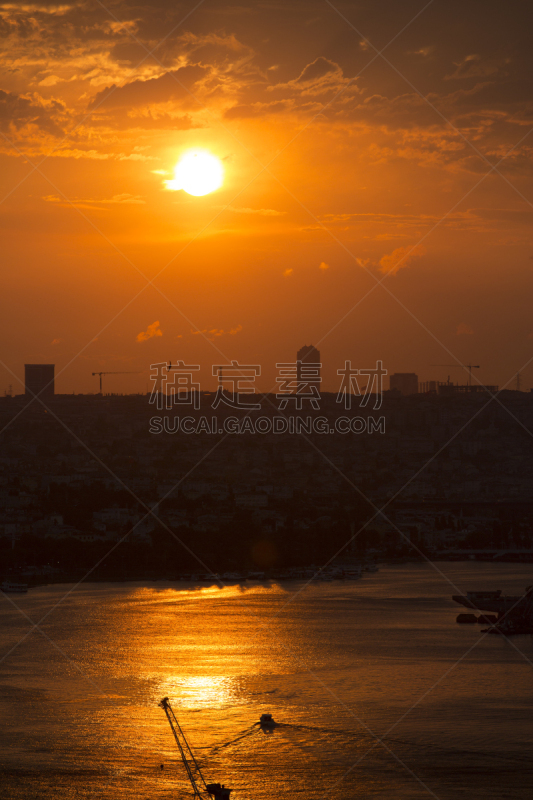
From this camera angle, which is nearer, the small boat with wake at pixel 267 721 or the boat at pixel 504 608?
the small boat with wake at pixel 267 721

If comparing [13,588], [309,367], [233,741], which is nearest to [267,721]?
[233,741]

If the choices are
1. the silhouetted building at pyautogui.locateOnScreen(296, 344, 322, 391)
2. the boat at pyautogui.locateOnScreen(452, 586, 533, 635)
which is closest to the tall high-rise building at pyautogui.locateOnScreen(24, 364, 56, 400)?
the silhouetted building at pyautogui.locateOnScreen(296, 344, 322, 391)

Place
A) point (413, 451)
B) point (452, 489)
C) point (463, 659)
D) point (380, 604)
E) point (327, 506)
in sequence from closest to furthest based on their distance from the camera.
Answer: point (463, 659)
point (380, 604)
point (327, 506)
point (452, 489)
point (413, 451)

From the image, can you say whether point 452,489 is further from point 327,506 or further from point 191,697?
point 191,697

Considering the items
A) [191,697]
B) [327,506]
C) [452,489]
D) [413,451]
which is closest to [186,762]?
[191,697]

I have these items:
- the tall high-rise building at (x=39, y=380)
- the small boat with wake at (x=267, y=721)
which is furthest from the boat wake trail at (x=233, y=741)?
the tall high-rise building at (x=39, y=380)

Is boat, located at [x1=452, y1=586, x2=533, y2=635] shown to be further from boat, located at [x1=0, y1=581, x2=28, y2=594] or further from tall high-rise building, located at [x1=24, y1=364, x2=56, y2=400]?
tall high-rise building, located at [x1=24, y1=364, x2=56, y2=400]

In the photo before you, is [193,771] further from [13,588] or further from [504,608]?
[13,588]

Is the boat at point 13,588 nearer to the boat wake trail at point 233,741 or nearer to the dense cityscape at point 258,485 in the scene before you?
the dense cityscape at point 258,485
